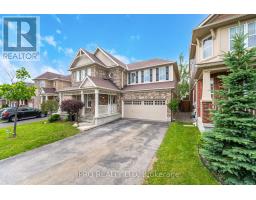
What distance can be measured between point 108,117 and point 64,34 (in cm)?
726

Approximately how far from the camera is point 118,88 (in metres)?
14.3

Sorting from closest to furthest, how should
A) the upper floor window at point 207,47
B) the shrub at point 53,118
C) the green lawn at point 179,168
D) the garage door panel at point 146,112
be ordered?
the green lawn at point 179,168 → the upper floor window at point 207,47 → the shrub at point 53,118 → the garage door panel at point 146,112

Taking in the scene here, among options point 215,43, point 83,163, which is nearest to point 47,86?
point 83,163

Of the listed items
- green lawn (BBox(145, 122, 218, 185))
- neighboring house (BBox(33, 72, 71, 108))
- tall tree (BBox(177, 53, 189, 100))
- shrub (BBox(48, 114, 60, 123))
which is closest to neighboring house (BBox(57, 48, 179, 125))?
shrub (BBox(48, 114, 60, 123))

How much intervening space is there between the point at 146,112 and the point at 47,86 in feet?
61.9

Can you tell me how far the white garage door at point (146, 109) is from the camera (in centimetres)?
1203

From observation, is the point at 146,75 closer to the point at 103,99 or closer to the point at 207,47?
the point at 103,99

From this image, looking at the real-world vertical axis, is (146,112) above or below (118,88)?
below

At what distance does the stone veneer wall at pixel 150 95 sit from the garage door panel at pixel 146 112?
0.62 m

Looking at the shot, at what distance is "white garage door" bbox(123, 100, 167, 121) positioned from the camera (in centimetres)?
1203

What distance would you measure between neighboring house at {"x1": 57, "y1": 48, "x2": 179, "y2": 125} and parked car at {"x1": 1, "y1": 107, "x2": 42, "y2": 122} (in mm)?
4327

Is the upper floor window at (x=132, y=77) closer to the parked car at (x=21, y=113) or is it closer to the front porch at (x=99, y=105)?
the front porch at (x=99, y=105)

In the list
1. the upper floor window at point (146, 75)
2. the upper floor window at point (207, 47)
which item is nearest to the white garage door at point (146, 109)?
the upper floor window at point (146, 75)
